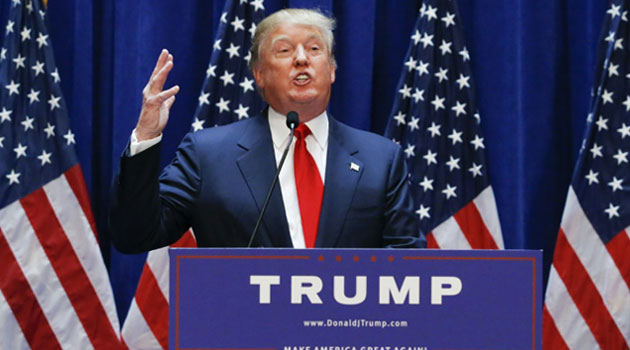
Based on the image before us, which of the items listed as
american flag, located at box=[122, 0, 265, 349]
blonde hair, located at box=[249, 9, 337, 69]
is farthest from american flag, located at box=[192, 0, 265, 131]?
blonde hair, located at box=[249, 9, 337, 69]

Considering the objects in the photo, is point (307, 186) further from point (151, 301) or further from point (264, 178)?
point (151, 301)

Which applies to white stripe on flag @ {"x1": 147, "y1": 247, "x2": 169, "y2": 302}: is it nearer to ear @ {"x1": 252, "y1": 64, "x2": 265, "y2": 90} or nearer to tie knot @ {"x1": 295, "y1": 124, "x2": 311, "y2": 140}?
ear @ {"x1": 252, "y1": 64, "x2": 265, "y2": 90}

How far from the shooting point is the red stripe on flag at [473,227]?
170 inches

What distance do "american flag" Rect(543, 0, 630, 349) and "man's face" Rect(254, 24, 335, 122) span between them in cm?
199

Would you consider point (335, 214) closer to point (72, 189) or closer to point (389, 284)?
point (389, 284)

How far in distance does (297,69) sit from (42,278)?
215cm

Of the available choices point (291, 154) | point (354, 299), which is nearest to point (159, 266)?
point (291, 154)

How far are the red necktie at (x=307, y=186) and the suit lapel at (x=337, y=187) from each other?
1.2 inches

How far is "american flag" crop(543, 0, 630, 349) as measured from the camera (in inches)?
165

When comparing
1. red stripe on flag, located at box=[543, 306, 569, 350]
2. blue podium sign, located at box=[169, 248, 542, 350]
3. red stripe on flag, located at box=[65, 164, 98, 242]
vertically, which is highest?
blue podium sign, located at box=[169, 248, 542, 350]

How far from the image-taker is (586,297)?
13.9 ft

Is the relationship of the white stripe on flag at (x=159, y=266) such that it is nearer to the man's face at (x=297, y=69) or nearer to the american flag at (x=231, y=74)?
the american flag at (x=231, y=74)

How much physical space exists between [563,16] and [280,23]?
2.39 m

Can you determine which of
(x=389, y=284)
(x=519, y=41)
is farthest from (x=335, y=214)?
(x=519, y=41)
